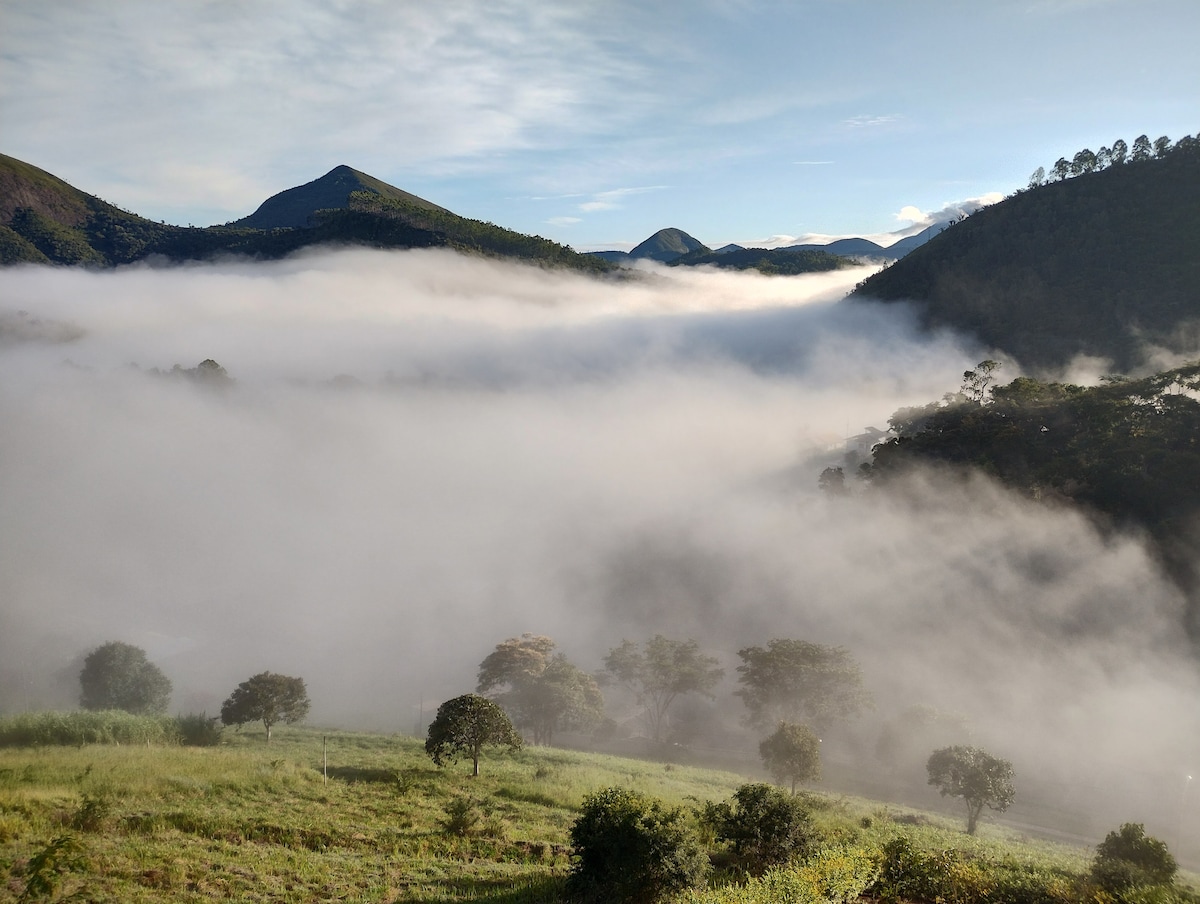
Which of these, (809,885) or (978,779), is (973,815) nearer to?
(978,779)

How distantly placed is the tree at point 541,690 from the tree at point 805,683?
14016 millimetres

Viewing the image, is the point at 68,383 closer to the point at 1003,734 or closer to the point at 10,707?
the point at 10,707

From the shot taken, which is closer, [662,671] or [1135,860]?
[1135,860]

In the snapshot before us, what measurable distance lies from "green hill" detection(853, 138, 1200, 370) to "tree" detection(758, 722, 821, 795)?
350 feet

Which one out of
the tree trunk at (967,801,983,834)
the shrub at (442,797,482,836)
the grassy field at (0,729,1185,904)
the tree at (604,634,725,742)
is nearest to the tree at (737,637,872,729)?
the tree at (604,634,725,742)

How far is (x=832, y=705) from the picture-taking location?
190 ft

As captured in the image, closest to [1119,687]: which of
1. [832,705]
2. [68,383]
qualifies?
[832,705]

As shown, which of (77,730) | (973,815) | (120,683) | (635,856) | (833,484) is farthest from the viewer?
(833,484)

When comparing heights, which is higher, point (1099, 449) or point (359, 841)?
point (1099, 449)

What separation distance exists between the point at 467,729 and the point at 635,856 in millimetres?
16433

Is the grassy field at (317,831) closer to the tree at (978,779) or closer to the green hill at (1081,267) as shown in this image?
the tree at (978,779)

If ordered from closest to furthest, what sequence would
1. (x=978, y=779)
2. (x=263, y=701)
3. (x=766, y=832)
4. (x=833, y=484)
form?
(x=766, y=832) → (x=978, y=779) → (x=263, y=701) → (x=833, y=484)

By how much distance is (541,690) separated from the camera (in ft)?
193

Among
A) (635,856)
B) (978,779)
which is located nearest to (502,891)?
(635,856)
